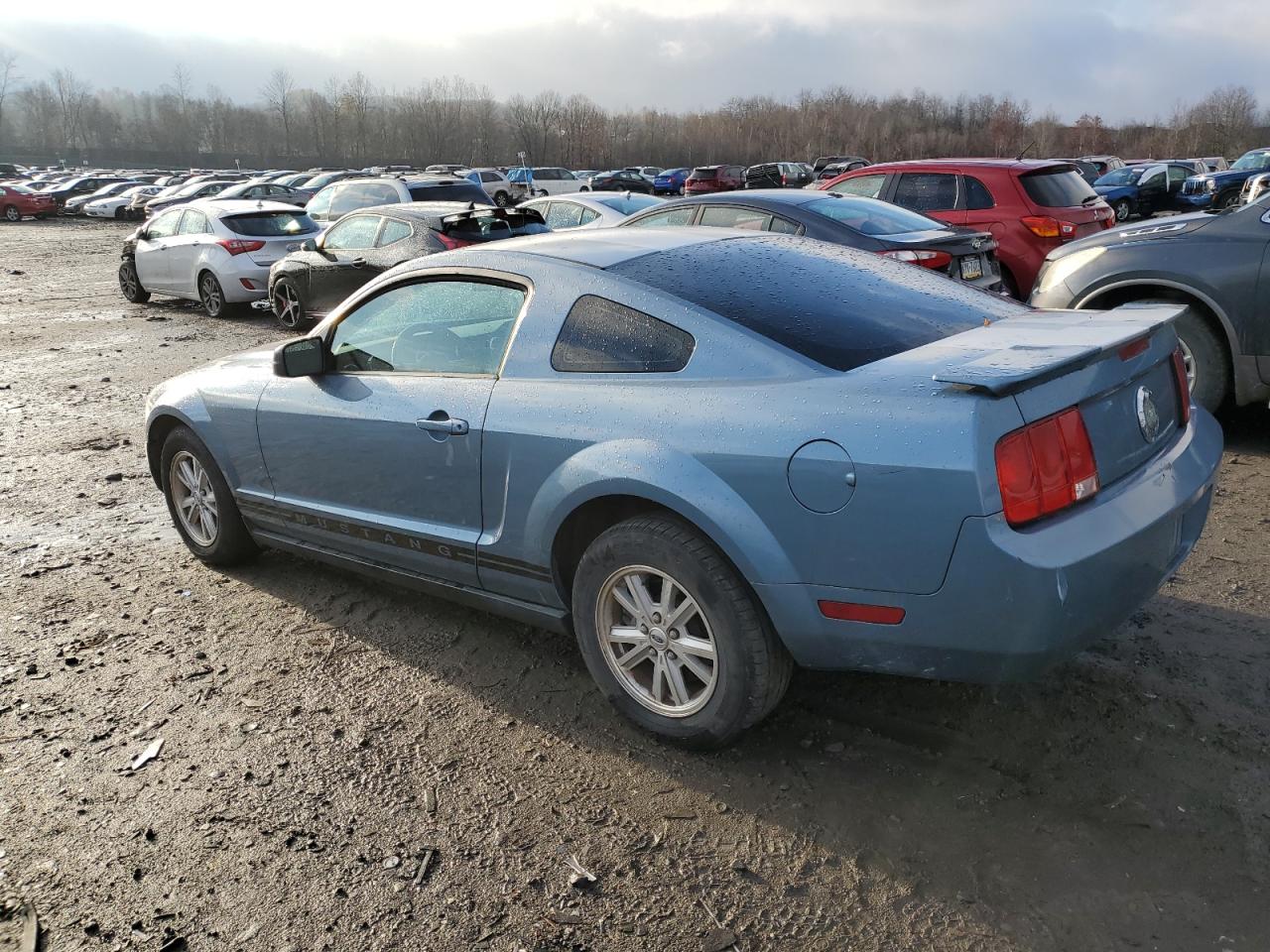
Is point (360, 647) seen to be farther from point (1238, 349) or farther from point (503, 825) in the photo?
point (1238, 349)

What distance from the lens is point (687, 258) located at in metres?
3.61

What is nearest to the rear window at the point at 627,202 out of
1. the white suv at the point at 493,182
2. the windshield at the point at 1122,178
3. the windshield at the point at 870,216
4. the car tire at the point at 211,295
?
the windshield at the point at 870,216

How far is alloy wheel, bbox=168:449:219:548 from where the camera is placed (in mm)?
4969

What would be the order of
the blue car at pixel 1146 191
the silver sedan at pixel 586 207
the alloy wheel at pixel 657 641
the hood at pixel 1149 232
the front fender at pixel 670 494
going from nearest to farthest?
the front fender at pixel 670 494
the alloy wheel at pixel 657 641
the hood at pixel 1149 232
the silver sedan at pixel 586 207
the blue car at pixel 1146 191

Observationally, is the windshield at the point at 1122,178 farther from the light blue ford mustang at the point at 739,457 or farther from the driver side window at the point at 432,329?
the driver side window at the point at 432,329

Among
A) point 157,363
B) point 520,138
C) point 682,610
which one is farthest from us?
point 520,138

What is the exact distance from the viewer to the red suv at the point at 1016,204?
9.85 m

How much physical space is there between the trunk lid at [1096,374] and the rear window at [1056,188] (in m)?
7.18

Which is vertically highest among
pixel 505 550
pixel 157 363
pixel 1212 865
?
pixel 505 550

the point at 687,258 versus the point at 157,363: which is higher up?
the point at 687,258

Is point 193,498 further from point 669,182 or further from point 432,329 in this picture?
point 669,182

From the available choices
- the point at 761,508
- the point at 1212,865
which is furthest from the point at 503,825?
the point at 1212,865

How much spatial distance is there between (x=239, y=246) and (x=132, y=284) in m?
3.28

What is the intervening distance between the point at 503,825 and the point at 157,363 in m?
9.43
